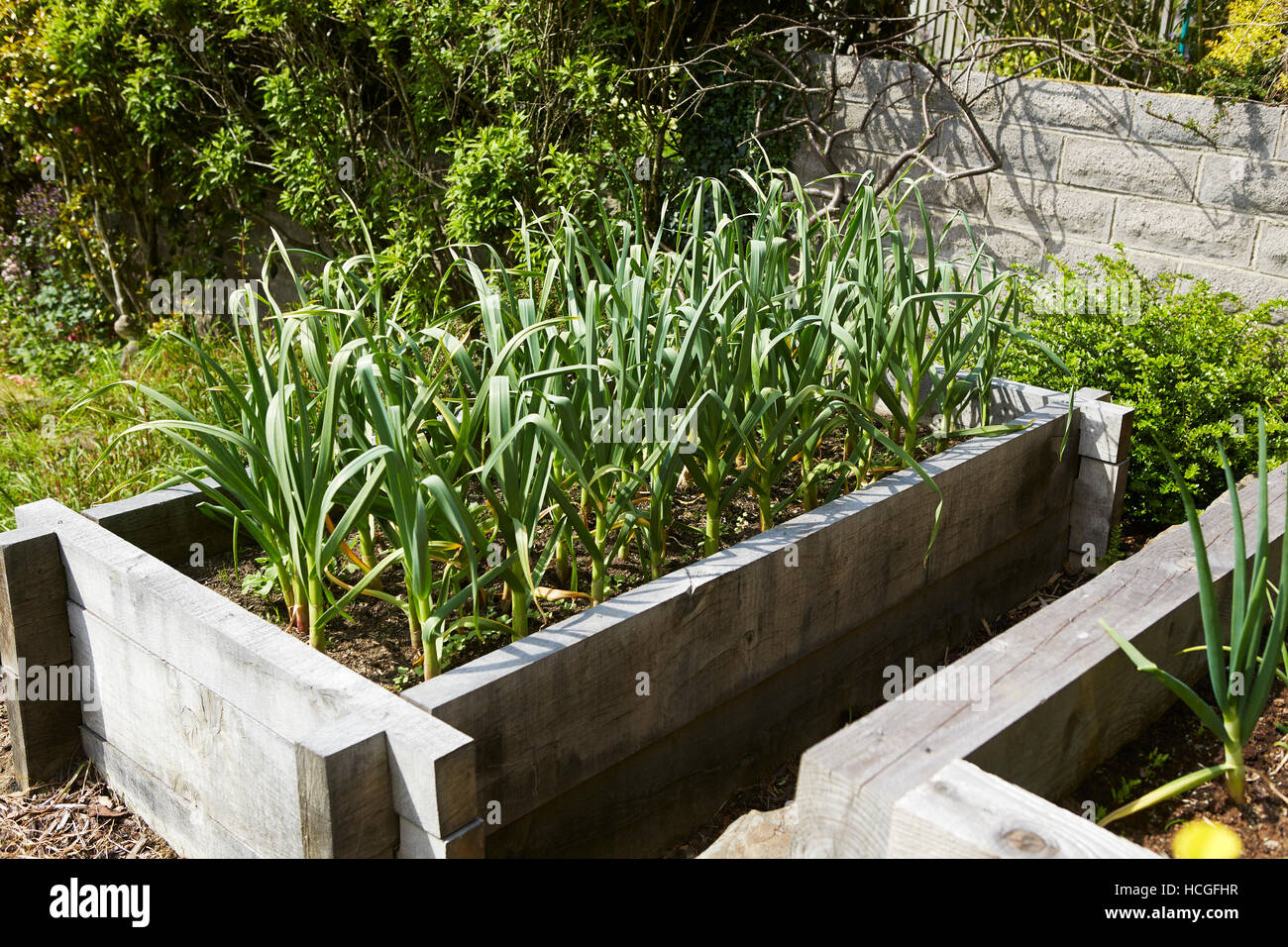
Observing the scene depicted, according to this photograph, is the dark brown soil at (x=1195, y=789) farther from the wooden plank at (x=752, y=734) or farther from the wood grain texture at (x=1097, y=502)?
the wood grain texture at (x=1097, y=502)

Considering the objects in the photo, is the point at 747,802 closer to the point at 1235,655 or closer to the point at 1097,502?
the point at 1235,655

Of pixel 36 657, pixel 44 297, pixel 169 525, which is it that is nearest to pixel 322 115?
pixel 44 297

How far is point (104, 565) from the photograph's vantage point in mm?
2311

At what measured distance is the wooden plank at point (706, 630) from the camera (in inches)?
78.7

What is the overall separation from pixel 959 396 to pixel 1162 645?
3.87 feet

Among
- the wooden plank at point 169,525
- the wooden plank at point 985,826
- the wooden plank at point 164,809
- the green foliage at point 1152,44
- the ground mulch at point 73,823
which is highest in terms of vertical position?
the green foliage at point 1152,44

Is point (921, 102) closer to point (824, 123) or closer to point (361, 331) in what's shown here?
point (824, 123)

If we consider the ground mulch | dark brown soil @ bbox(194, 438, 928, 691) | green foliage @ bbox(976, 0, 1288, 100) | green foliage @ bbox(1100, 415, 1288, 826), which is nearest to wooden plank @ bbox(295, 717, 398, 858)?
dark brown soil @ bbox(194, 438, 928, 691)

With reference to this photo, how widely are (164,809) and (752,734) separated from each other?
1.26 m

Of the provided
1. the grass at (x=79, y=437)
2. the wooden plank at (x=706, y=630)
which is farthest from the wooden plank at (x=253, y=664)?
the grass at (x=79, y=437)

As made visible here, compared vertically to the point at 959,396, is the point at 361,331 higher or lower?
higher
